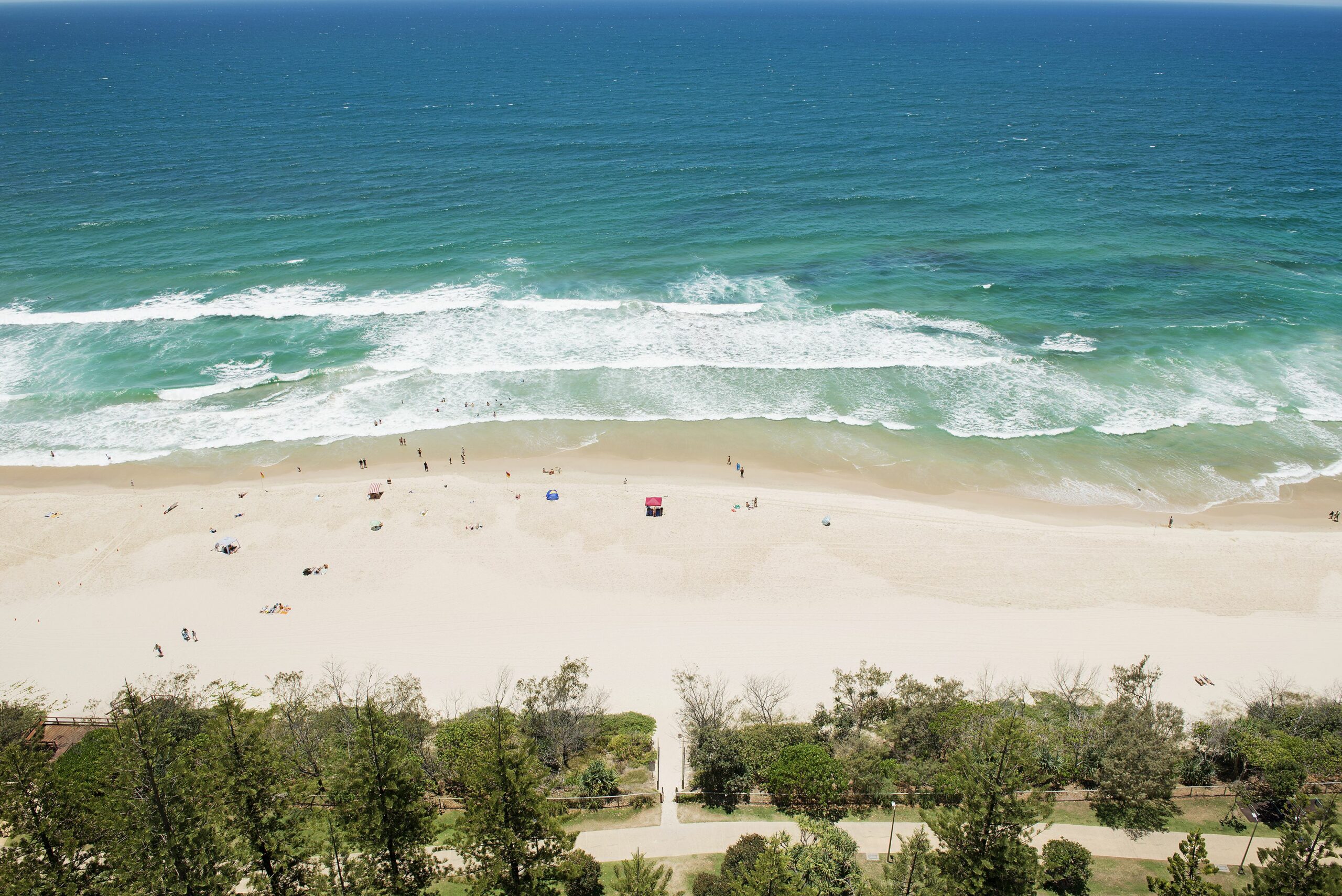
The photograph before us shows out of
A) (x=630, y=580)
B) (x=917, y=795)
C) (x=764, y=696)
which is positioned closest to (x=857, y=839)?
(x=917, y=795)

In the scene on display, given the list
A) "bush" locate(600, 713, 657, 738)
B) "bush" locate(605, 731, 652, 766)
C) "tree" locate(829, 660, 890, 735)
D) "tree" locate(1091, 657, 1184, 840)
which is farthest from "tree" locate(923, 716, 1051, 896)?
"bush" locate(600, 713, 657, 738)

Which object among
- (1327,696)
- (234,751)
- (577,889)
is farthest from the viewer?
(1327,696)

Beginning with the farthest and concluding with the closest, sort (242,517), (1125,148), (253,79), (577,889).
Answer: (253,79) < (1125,148) < (242,517) < (577,889)

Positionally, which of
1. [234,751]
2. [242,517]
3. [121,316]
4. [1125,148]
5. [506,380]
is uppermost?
[1125,148]

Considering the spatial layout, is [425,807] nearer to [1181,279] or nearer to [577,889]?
[577,889]

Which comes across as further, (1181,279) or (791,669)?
(1181,279)

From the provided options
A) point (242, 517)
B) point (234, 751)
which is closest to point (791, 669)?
point (234, 751)
